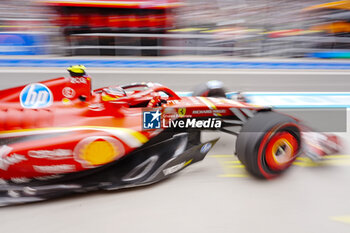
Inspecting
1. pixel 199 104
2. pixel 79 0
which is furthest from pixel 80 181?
pixel 79 0

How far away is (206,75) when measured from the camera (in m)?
6.67

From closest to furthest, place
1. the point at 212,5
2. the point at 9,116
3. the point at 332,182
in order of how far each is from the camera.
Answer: the point at 9,116 < the point at 332,182 < the point at 212,5

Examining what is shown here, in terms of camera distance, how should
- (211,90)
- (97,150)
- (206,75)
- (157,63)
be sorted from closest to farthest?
(97,150) < (211,90) < (206,75) < (157,63)

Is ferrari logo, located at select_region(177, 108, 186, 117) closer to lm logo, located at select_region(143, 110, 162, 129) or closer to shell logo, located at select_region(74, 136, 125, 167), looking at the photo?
lm logo, located at select_region(143, 110, 162, 129)

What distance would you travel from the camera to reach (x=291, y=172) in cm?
270

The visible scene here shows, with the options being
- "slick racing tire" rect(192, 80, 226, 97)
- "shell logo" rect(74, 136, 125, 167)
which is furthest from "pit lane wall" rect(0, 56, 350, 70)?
"shell logo" rect(74, 136, 125, 167)

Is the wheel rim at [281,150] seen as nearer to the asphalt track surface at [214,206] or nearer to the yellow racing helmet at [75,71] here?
the asphalt track surface at [214,206]

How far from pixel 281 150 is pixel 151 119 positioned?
129 cm

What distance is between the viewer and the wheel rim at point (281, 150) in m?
2.38

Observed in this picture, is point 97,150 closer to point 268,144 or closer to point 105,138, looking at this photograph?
point 105,138

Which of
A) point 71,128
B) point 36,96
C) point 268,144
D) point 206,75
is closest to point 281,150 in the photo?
point 268,144

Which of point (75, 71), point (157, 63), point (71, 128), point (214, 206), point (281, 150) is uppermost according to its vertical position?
point (157, 63)

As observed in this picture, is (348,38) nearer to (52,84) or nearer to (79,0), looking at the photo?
(79,0)

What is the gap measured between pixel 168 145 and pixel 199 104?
22.5 inches
